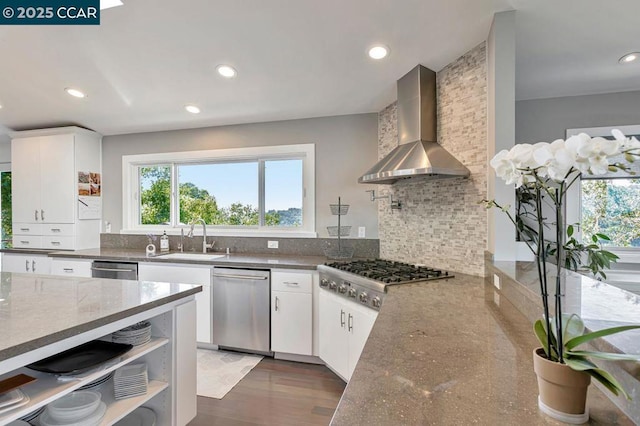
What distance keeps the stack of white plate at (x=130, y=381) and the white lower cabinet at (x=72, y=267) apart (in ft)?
7.79

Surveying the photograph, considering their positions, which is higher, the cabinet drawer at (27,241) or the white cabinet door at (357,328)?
the cabinet drawer at (27,241)

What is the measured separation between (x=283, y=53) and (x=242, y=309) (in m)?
2.25

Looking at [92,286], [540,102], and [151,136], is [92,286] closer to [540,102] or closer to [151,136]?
[151,136]

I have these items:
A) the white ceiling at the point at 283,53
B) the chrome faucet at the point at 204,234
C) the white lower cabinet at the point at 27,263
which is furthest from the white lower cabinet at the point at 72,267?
the white ceiling at the point at 283,53

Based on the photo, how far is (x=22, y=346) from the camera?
3.44ft

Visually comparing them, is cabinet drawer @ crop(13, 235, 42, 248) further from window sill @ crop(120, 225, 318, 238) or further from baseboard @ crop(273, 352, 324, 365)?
baseboard @ crop(273, 352, 324, 365)

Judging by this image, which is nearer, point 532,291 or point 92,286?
point 532,291

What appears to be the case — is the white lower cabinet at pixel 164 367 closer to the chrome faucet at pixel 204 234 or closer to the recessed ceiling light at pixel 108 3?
the chrome faucet at pixel 204 234

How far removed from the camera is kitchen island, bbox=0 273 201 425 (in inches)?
44.8

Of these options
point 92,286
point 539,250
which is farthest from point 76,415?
point 539,250

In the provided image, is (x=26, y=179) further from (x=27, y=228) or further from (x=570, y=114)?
(x=570, y=114)

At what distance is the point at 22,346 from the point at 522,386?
1.56 metres

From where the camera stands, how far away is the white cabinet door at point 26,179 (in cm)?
385

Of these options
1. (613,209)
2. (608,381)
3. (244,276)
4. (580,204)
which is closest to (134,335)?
(244,276)
